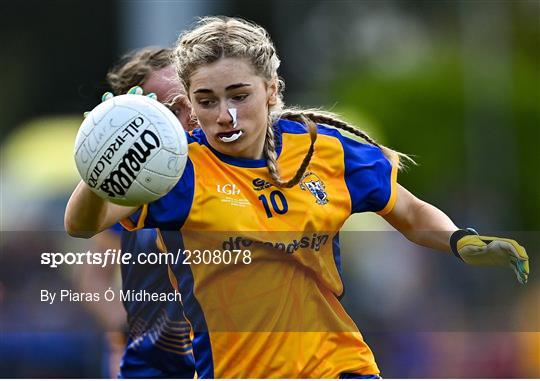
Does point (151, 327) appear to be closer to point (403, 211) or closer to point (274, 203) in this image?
point (274, 203)

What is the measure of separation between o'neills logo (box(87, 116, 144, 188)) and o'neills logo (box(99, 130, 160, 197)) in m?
0.03

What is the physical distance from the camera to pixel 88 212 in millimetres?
3787

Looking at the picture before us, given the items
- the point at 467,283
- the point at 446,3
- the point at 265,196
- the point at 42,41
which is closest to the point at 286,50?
the point at 446,3

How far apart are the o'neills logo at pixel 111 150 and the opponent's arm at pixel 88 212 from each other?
0.31 feet

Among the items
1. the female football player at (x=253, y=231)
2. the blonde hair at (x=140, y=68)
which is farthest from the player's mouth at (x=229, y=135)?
the blonde hair at (x=140, y=68)

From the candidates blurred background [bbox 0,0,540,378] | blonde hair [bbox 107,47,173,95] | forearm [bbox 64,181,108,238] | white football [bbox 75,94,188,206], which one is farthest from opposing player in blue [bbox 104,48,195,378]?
white football [bbox 75,94,188,206]

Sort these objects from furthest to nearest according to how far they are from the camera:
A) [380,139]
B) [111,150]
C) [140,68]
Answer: [380,139]
[140,68]
[111,150]

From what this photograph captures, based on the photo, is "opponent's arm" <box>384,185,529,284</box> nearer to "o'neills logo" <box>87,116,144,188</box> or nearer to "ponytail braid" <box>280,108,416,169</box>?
"ponytail braid" <box>280,108,416,169</box>

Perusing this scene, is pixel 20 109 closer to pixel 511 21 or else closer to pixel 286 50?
pixel 286 50

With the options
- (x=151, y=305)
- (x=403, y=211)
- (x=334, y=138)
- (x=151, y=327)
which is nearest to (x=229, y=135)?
(x=334, y=138)

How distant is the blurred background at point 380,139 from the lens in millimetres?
5160

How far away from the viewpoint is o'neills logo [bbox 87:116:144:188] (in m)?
3.63

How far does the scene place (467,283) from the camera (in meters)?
5.22

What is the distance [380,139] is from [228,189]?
567cm
